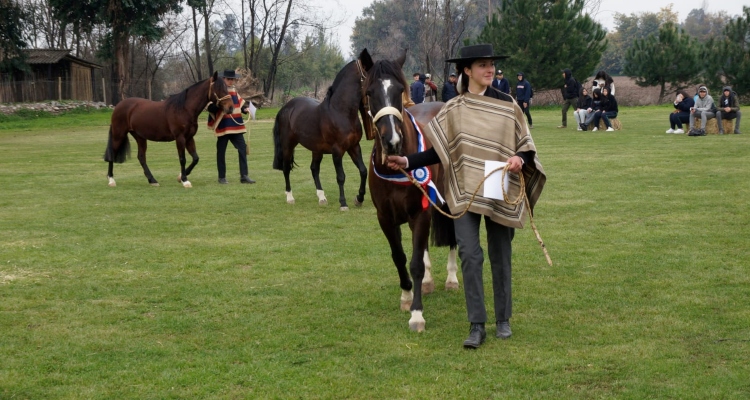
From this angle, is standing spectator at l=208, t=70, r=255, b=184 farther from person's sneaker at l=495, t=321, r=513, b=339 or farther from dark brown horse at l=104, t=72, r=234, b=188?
person's sneaker at l=495, t=321, r=513, b=339

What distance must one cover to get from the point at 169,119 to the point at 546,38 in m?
30.1

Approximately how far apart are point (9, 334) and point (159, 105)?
389 inches

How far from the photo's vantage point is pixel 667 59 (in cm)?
4288

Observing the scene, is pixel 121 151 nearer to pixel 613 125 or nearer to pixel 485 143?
pixel 485 143

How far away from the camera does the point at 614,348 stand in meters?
5.24

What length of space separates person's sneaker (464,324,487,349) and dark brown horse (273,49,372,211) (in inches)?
213

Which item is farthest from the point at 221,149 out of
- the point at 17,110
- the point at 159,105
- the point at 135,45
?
the point at 135,45

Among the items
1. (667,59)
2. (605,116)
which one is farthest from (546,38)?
(605,116)

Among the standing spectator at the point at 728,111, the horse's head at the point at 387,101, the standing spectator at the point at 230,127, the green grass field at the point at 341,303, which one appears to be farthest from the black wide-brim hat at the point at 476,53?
the standing spectator at the point at 728,111

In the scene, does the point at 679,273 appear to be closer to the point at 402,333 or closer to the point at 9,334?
the point at 402,333

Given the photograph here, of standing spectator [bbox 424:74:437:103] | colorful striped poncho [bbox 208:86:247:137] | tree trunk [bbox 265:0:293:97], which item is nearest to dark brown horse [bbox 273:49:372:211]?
colorful striped poncho [bbox 208:86:247:137]

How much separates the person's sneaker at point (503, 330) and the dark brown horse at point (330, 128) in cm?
533

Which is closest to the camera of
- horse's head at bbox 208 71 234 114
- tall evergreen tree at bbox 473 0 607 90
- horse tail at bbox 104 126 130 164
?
horse's head at bbox 208 71 234 114

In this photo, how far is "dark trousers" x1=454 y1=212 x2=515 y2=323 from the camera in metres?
5.47
